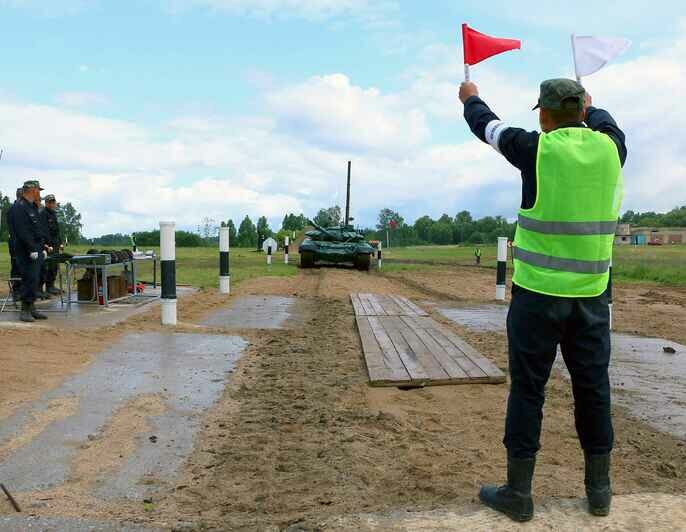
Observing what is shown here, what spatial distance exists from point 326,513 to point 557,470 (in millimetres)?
1282

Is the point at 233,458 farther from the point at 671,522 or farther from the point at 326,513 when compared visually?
the point at 671,522

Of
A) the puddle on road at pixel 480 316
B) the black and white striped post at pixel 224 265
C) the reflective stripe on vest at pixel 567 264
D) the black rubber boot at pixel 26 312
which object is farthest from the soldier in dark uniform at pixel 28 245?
the reflective stripe on vest at pixel 567 264

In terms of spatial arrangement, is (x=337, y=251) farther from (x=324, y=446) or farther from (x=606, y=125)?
(x=606, y=125)

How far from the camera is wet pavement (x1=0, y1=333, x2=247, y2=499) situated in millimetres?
3154

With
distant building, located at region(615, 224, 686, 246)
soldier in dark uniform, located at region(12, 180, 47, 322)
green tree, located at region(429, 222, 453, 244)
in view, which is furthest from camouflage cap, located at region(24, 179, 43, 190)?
distant building, located at region(615, 224, 686, 246)

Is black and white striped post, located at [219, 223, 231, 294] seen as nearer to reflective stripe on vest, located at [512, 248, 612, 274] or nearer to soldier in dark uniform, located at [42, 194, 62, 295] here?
soldier in dark uniform, located at [42, 194, 62, 295]

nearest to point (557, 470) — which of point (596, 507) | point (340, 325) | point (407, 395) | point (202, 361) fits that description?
point (596, 507)

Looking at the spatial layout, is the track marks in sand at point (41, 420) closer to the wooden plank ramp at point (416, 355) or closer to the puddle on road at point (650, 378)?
the wooden plank ramp at point (416, 355)

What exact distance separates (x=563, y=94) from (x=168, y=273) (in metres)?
6.35

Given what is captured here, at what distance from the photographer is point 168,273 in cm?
839

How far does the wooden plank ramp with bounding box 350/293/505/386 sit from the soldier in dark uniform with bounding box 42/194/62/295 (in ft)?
18.0

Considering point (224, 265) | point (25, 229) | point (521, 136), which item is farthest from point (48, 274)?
point (521, 136)

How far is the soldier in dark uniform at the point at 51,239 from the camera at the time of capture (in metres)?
11.3

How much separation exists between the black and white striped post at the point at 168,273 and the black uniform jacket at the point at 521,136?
18.4 ft
